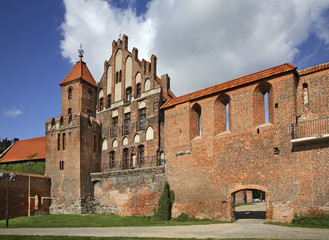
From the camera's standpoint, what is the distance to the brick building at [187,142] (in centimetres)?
1670

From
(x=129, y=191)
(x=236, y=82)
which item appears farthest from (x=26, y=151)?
(x=236, y=82)

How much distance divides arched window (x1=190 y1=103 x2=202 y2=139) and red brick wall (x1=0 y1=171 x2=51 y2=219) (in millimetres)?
14192

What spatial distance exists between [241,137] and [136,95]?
38.9 feet

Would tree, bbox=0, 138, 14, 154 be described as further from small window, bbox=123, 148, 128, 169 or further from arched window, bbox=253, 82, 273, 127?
arched window, bbox=253, 82, 273, 127

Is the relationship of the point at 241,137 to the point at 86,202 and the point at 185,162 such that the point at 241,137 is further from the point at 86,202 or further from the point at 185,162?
the point at 86,202

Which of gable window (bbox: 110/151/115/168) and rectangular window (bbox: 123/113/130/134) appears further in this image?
gable window (bbox: 110/151/115/168)

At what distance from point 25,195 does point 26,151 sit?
28.4ft

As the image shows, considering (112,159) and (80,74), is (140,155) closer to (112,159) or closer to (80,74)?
(112,159)

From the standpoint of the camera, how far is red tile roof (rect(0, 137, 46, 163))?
31.5 m

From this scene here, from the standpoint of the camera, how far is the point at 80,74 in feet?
98.7

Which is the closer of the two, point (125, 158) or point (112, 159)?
point (125, 158)

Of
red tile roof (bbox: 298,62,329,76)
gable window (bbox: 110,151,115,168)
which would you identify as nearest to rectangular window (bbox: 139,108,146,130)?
gable window (bbox: 110,151,115,168)

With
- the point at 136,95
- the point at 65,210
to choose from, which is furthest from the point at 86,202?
the point at 136,95

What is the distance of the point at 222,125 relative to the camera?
2069cm
